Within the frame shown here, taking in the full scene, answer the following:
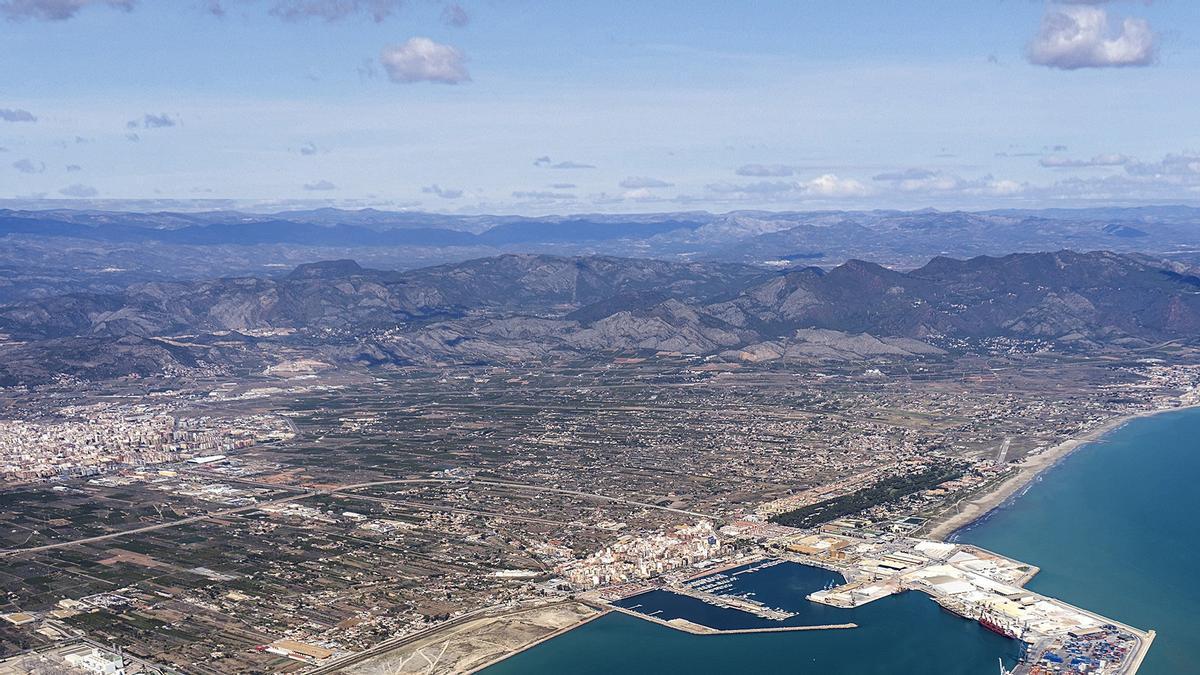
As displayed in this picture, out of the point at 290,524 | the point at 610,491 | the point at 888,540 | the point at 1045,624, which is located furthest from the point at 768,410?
the point at 1045,624

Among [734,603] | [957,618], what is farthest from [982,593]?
[734,603]

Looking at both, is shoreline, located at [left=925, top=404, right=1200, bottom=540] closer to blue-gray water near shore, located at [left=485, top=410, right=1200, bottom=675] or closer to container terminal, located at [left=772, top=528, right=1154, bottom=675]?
blue-gray water near shore, located at [left=485, top=410, right=1200, bottom=675]

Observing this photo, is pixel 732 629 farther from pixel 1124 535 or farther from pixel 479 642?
pixel 1124 535

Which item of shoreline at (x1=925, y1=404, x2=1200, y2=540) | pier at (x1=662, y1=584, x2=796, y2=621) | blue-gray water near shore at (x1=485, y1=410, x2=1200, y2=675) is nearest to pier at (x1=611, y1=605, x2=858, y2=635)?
blue-gray water near shore at (x1=485, y1=410, x2=1200, y2=675)

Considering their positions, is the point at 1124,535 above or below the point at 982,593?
below

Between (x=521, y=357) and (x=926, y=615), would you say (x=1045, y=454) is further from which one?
(x=521, y=357)
